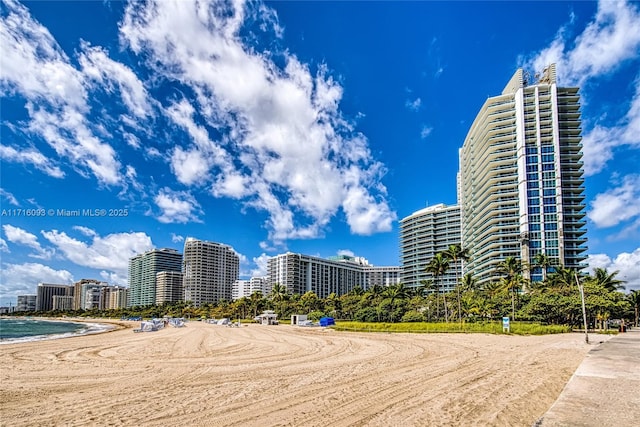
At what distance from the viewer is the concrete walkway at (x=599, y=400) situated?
848 centimetres

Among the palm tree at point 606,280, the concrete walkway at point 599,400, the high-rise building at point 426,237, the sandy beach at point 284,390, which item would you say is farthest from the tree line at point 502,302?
the high-rise building at point 426,237

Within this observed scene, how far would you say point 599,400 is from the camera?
1026 cm

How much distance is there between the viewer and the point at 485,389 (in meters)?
13.3

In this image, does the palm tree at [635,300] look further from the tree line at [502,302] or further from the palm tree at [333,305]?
the palm tree at [333,305]

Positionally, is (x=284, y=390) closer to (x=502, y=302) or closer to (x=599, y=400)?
(x=599, y=400)

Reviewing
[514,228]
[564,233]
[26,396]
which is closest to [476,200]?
[514,228]

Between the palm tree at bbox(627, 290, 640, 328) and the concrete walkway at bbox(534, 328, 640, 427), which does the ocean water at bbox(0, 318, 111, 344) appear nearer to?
the concrete walkway at bbox(534, 328, 640, 427)

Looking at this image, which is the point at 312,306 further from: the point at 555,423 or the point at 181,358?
the point at 555,423

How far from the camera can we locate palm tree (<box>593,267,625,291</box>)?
209ft

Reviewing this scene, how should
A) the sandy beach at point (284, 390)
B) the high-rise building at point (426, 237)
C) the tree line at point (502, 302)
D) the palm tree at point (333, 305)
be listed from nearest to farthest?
the sandy beach at point (284, 390) < the tree line at point (502, 302) < the palm tree at point (333, 305) < the high-rise building at point (426, 237)

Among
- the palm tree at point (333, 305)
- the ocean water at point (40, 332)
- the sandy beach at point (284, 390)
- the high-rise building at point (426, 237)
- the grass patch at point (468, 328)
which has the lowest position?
the ocean water at point (40, 332)

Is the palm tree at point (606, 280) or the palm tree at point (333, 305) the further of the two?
the palm tree at point (333, 305)

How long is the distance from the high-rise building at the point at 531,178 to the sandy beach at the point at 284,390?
310 feet

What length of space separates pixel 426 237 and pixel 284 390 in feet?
501
